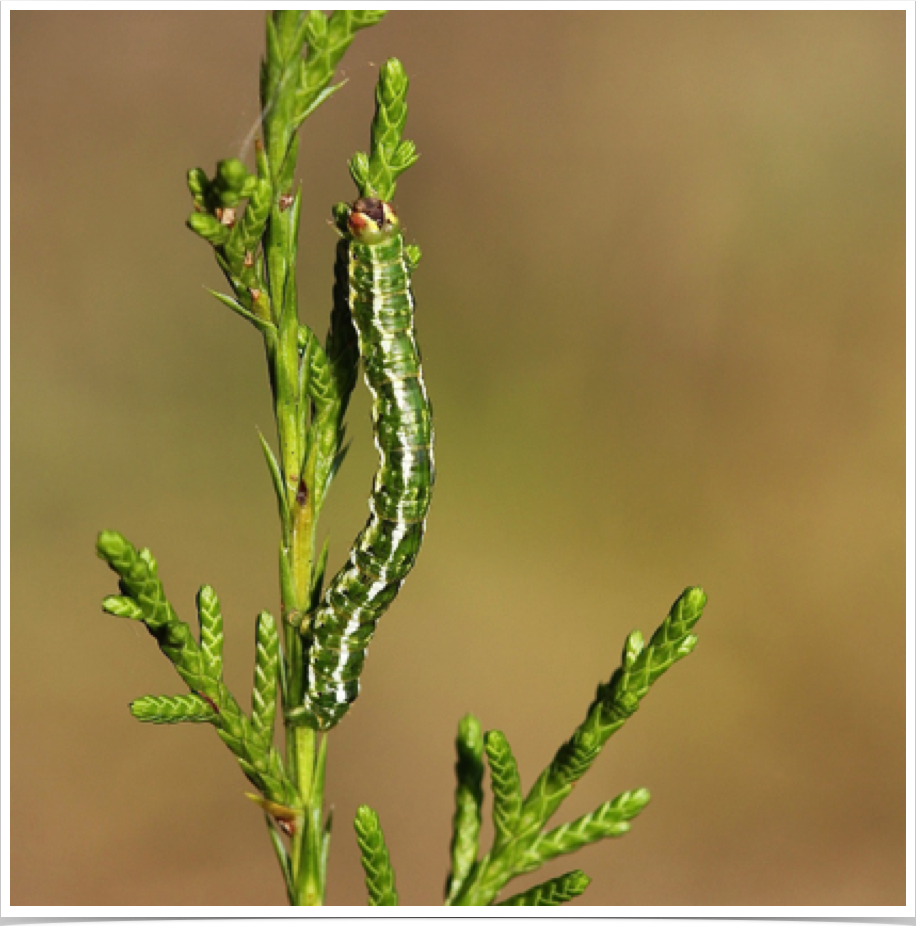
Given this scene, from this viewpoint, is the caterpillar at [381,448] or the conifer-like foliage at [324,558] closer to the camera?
the conifer-like foliage at [324,558]

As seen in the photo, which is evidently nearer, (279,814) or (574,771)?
(279,814)

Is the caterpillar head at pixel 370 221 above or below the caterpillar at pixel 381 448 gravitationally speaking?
Result: above

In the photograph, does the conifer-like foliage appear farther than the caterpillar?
No

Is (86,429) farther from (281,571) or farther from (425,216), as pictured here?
(281,571)

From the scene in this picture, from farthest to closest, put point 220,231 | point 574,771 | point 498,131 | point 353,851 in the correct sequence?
1. point 498,131
2. point 353,851
3. point 574,771
4. point 220,231

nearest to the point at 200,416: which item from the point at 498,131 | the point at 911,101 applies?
the point at 498,131

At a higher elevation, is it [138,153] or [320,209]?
[138,153]

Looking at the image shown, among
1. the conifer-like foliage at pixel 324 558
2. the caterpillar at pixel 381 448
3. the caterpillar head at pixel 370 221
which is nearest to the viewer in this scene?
the conifer-like foliage at pixel 324 558

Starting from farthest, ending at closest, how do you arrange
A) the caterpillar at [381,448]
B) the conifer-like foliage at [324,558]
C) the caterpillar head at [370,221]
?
the caterpillar head at [370,221]
the caterpillar at [381,448]
the conifer-like foliage at [324,558]
